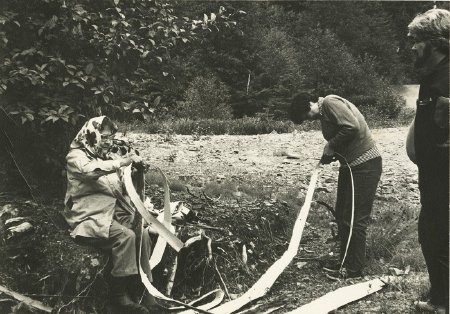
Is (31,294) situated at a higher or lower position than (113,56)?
lower

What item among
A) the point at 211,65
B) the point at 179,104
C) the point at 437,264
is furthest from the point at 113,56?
the point at 211,65

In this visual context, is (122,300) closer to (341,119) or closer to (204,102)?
(341,119)

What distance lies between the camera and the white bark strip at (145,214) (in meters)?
4.00

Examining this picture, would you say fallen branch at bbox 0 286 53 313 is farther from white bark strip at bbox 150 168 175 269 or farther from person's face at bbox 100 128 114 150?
person's face at bbox 100 128 114 150

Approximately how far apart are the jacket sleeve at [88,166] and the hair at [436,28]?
7.31ft

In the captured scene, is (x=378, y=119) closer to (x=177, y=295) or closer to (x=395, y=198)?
(x=395, y=198)

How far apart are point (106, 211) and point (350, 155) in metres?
2.13

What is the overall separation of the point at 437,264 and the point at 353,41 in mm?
27914

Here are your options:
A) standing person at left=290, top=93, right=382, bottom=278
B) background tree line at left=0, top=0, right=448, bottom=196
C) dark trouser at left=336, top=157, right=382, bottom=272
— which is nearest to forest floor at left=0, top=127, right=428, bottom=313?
dark trouser at left=336, top=157, right=382, bottom=272

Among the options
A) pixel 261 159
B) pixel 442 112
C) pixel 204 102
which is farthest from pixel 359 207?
pixel 204 102

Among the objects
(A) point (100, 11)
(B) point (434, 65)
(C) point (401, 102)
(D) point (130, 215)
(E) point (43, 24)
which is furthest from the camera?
(C) point (401, 102)

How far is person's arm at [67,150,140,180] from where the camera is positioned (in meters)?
4.00

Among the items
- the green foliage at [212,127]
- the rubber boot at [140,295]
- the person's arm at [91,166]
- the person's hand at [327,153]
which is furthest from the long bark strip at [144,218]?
the green foliage at [212,127]

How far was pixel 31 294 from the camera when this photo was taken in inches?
161
